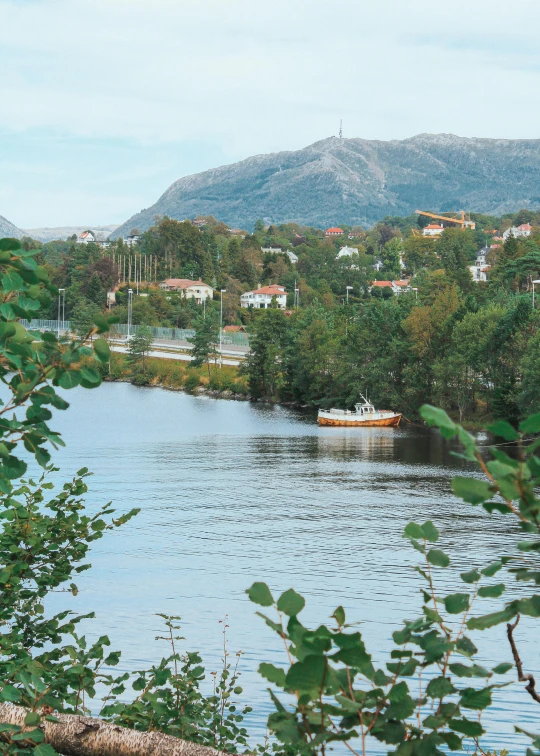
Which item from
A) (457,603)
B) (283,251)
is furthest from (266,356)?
(283,251)

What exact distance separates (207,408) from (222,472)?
23.6 m

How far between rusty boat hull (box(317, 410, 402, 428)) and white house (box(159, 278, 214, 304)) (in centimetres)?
5360

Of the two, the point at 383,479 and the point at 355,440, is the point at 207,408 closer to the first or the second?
the point at 355,440

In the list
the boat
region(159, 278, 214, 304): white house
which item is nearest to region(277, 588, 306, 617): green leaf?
the boat

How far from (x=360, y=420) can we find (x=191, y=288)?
5816 centimetres

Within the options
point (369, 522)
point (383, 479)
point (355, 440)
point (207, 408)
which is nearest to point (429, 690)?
point (369, 522)

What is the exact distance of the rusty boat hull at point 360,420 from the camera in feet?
157

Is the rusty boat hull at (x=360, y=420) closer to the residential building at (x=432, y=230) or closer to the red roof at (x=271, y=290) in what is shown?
the red roof at (x=271, y=290)

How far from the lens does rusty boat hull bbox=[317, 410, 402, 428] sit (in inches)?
1890

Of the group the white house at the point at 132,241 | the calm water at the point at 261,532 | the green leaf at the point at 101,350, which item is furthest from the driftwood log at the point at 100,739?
the white house at the point at 132,241

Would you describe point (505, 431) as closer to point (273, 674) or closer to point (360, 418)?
point (273, 674)

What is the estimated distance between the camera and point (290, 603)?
1.83 metres

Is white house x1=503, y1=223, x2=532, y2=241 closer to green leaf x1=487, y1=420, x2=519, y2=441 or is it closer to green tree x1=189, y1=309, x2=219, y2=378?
green tree x1=189, y1=309, x2=219, y2=378

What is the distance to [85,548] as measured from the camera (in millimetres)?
5562
